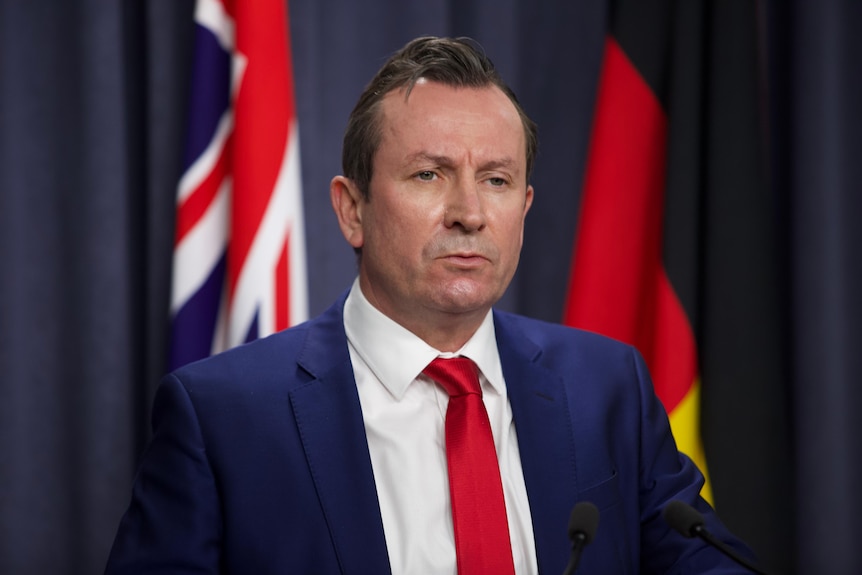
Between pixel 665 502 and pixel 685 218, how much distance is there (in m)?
1.16

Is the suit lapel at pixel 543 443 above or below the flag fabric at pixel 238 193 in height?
below

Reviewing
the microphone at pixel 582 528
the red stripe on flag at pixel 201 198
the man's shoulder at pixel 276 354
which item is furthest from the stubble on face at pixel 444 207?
the red stripe on flag at pixel 201 198

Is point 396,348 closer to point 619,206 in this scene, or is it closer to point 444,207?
point 444,207

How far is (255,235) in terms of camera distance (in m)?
2.49

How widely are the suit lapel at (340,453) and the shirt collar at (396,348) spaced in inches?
1.7

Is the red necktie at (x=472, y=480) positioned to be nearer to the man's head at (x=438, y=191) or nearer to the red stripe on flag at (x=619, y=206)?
the man's head at (x=438, y=191)

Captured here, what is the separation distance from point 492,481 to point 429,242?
0.42 m

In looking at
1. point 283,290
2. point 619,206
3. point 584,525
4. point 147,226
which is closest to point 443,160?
point 584,525

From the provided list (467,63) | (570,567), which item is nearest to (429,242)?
(467,63)

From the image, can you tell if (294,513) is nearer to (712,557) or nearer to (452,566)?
(452,566)

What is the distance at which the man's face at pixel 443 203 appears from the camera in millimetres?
1660

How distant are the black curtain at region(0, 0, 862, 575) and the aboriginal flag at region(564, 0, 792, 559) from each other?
0.26ft

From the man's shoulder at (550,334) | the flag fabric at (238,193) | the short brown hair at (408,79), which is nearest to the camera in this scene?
the short brown hair at (408,79)

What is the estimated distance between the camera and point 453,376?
171 cm
